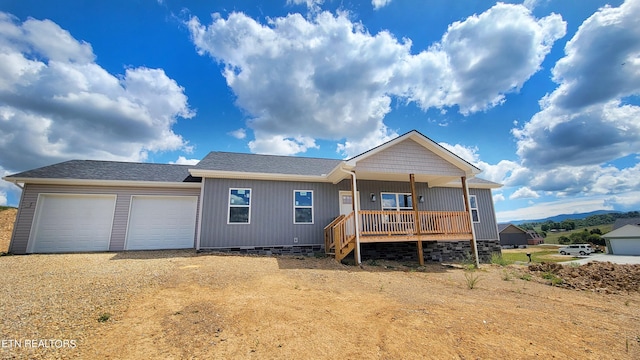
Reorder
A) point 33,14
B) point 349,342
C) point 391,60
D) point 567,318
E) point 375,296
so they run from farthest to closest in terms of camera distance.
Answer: point 391,60 → point 33,14 → point 375,296 → point 567,318 → point 349,342

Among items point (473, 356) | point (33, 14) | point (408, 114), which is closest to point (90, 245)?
point (33, 14)

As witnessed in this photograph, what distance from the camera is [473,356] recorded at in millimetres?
2811

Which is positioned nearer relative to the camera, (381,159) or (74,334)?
(74,334)

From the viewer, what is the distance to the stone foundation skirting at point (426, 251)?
11.1 metres

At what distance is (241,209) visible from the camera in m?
10.2

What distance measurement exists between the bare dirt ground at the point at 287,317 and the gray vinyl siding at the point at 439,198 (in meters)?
5.57

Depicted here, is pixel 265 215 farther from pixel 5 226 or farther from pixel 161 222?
pixel 5 226

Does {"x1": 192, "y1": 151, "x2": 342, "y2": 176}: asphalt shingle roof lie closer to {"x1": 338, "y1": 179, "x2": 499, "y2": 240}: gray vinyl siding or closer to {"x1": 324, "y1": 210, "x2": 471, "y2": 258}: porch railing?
{"x1": 338, "y1": 179, "x2": 499, "y2": 240}: gray vinyl siding

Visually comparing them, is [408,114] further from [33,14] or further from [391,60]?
[33,14]

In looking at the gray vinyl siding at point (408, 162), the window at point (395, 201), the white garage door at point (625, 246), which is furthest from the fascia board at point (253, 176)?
the white garage door at point (625, 246)

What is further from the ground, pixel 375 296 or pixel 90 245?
pixel 90 245

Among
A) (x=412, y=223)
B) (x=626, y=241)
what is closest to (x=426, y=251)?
(x=412, y=223)

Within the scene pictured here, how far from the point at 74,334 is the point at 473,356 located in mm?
4596

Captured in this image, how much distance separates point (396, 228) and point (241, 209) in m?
6.20
